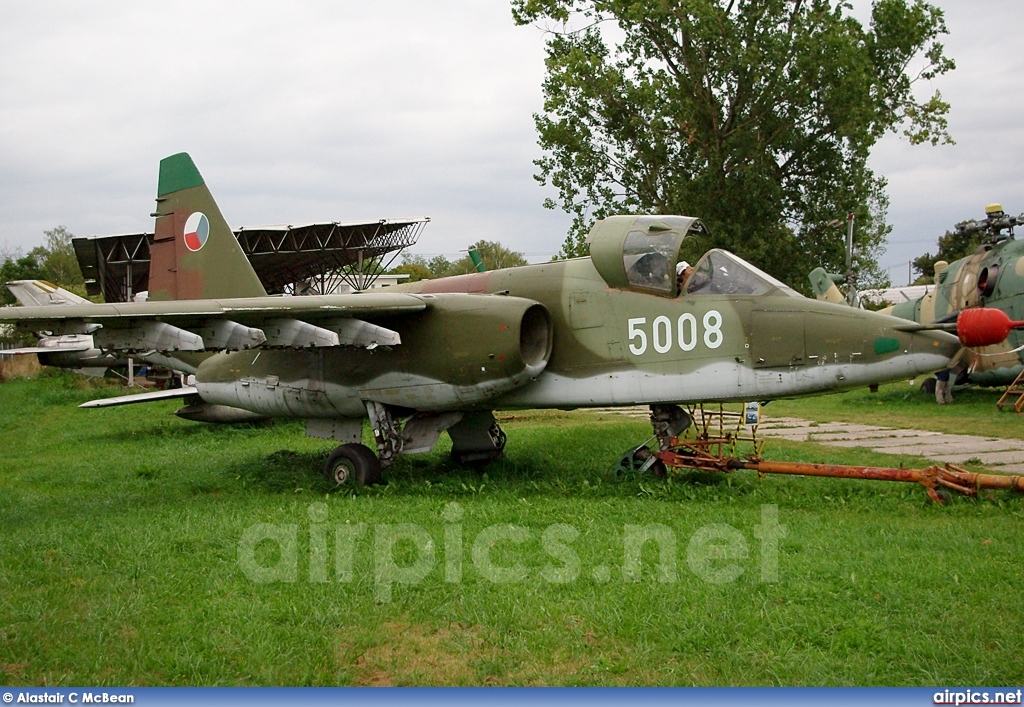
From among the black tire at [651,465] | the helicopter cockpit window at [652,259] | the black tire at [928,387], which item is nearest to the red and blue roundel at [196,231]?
the helicopter cockpit window at [652,259]

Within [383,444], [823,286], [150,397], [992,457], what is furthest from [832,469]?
[150,397]

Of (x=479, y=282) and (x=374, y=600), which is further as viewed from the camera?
(x=479, y=282)

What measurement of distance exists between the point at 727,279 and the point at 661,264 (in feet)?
2.24

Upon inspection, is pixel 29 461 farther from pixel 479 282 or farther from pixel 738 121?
pixel 738 121

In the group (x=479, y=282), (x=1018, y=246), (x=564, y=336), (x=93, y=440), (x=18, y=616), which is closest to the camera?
(x=18, y=616)

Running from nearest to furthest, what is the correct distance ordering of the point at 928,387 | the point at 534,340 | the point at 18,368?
the point at 534,340, the point at 928,387, the point at 18,368

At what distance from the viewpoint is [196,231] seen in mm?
12188

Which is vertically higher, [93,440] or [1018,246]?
[1018,246]

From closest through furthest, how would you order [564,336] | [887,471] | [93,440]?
[887,471] < [564,336] < [93,440]

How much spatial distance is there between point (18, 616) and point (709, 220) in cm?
2225

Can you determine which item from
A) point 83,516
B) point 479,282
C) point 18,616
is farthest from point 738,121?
point 18,616

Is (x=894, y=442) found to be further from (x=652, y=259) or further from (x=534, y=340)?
(x=534, y=340)

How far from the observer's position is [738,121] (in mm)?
26094

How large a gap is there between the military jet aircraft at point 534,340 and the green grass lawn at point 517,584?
3.22 ft
